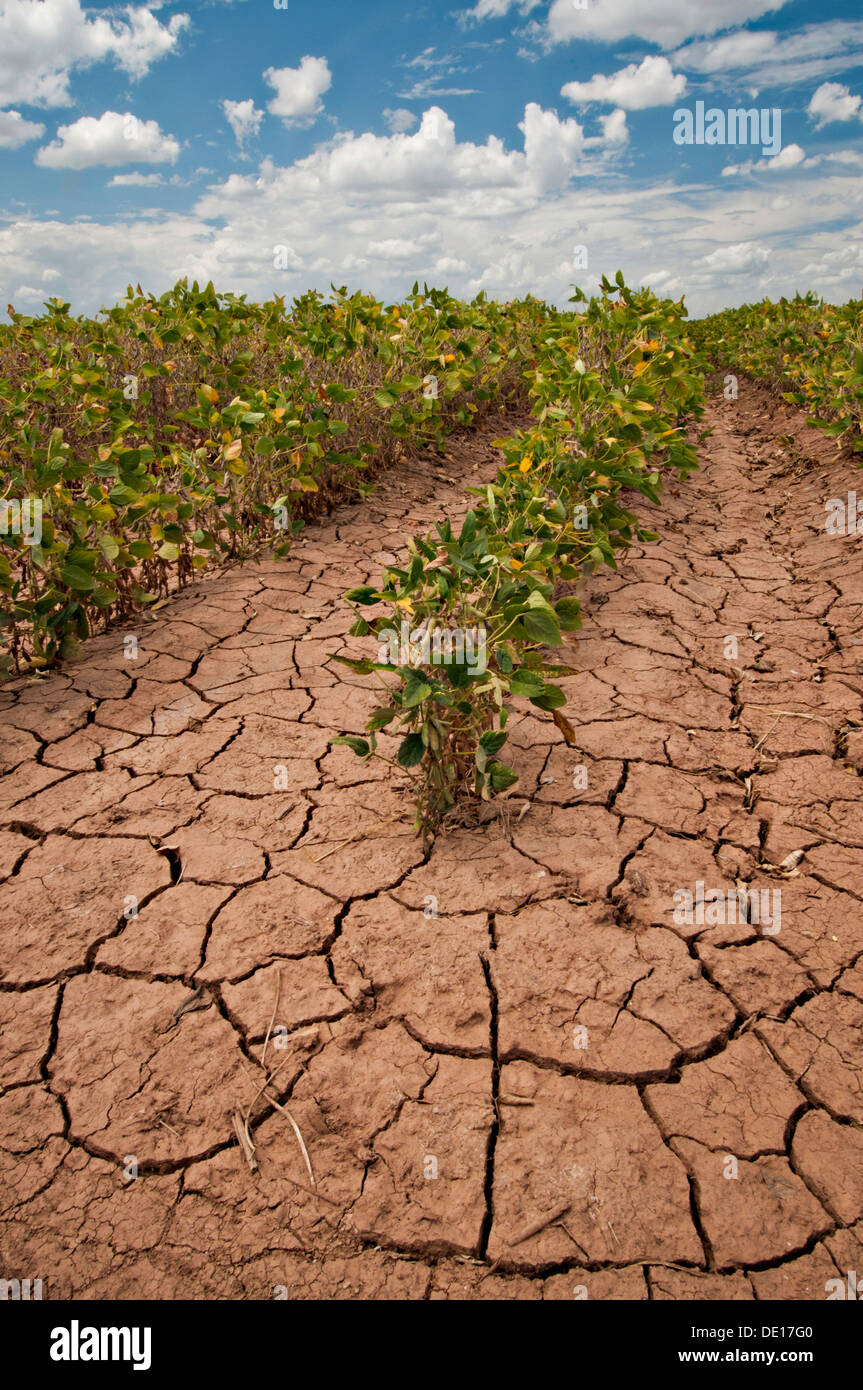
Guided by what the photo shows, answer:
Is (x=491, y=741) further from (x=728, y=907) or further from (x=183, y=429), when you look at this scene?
(x=183, y=429)

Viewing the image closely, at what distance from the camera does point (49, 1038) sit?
5.62ft

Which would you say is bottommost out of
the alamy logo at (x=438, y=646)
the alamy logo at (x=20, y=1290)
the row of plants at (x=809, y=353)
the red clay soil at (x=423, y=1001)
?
the alamy logo at (x=20, y=1290)

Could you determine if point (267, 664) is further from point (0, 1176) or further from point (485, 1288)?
point (485, 1288)

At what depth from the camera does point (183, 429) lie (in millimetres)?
5836

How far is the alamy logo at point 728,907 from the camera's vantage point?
76.9 inches

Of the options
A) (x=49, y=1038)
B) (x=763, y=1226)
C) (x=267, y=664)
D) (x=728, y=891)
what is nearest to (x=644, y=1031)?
(x=763, y=1226)

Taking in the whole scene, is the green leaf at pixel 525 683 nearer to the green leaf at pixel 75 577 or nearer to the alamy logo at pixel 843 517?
the green leaf at pixel 75 577

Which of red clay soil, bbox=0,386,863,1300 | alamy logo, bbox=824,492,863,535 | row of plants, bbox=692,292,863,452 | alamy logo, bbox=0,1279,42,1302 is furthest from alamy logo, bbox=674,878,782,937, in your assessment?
row of plants, bbox=692,292,863,452

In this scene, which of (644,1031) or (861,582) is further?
(861,582)

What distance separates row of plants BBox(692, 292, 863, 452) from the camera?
18.3 feet

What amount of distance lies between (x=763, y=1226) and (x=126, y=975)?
1.42m

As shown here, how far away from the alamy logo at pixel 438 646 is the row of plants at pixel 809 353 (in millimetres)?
3833

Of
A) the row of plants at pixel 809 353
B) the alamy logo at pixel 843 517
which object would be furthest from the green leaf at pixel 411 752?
the row of plants at pixel 809 353
